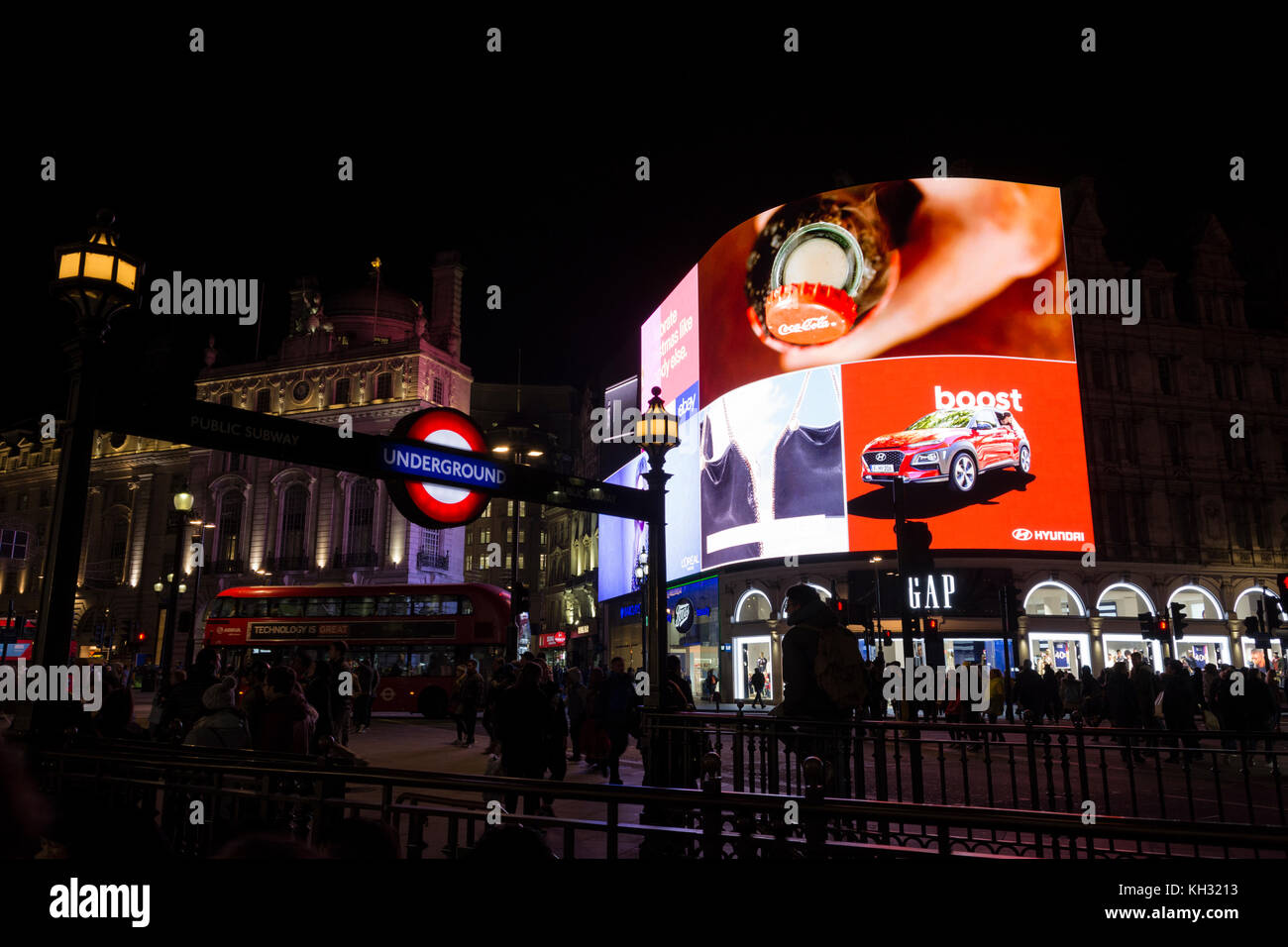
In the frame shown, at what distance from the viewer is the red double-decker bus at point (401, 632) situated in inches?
1056

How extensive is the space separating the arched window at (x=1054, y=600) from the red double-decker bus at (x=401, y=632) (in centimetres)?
2190

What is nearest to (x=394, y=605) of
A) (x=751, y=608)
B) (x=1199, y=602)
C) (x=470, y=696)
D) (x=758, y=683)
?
(x=470, y=696)

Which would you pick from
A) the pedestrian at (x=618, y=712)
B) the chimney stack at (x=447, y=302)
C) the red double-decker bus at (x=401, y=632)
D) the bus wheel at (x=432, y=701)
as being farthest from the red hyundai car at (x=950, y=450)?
the chimney stack at (x=447, y=302)

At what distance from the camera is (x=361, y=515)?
55938 mm

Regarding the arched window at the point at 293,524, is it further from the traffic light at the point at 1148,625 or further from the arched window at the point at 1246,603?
the arched window at the point at 1246,603

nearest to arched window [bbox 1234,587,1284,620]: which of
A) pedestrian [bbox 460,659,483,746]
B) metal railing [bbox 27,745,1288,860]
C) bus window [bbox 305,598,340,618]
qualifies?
pedestrian [bbox 460,659,483,746]

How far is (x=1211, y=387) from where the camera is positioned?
39375 mm

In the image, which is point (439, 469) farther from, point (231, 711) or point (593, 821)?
point (231, 711)

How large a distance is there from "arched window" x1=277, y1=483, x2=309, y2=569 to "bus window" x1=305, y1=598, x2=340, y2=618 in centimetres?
2998

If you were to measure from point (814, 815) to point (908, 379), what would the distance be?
104 ft

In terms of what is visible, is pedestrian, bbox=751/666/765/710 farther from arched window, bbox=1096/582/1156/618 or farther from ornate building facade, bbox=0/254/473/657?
ornate building facade, bbox=0/254/473/657
